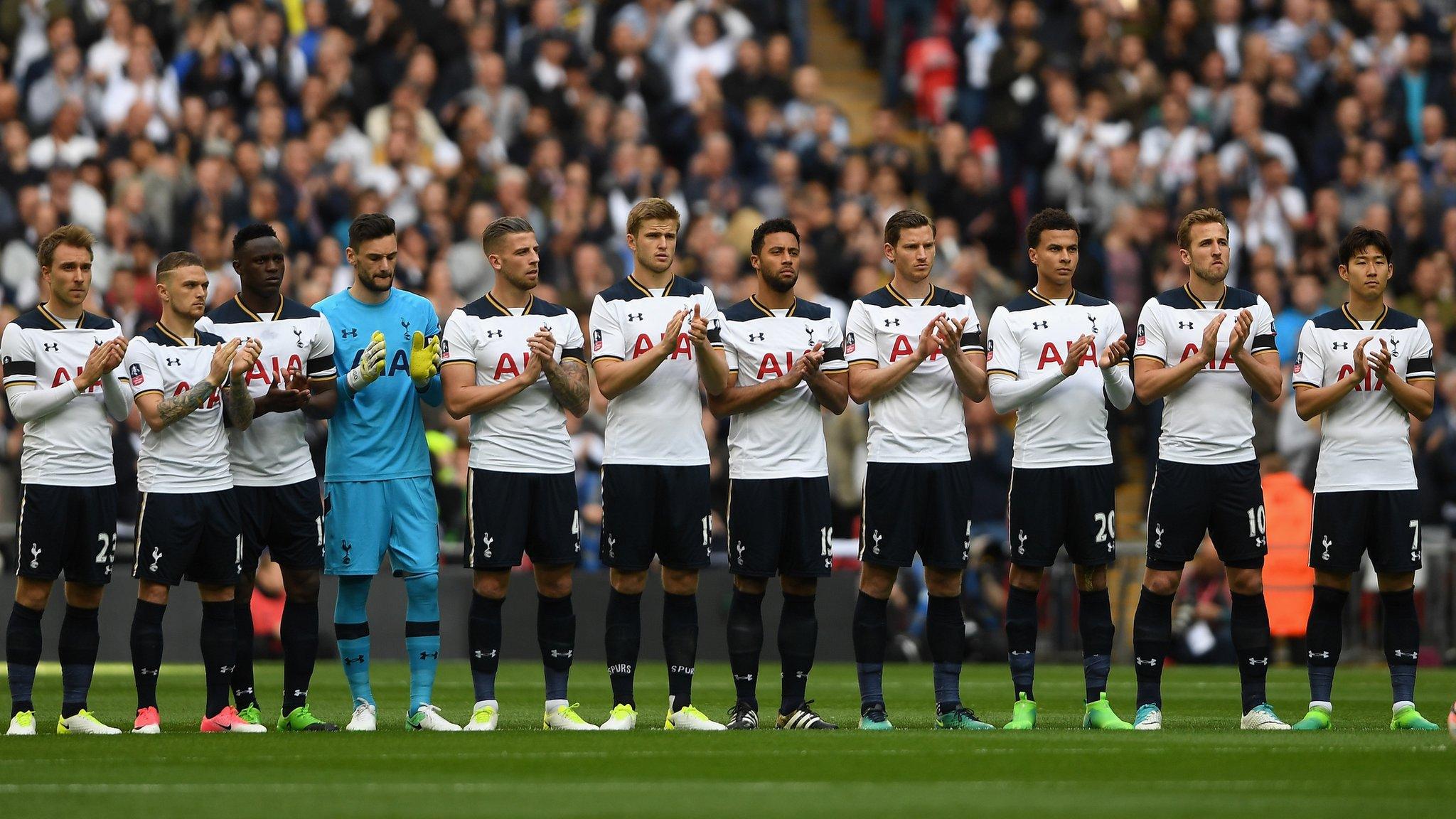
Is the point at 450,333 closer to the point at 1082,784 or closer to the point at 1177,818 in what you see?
the point at 1082,784

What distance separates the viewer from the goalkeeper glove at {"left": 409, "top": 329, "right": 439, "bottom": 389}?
12.3 meters

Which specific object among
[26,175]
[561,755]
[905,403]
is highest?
[26,175]

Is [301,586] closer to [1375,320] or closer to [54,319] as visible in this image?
[54,319]

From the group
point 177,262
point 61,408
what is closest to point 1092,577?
point 177,262

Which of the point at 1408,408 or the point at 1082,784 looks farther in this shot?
the point at 1408,408

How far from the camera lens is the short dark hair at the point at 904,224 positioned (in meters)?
12.5

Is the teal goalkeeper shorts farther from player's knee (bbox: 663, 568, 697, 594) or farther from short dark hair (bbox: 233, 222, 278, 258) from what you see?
short dark hair (bbox: 233, 222, 278, 258)

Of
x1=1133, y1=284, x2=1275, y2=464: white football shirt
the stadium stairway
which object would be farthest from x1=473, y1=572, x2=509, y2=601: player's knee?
the stadium stairway

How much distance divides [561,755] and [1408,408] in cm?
546

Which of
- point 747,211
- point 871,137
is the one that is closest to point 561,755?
point 747,211

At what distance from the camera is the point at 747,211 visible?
23734mm

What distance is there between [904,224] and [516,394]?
244 cm

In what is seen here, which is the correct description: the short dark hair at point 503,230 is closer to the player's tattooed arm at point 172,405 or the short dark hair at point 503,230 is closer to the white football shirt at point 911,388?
the player's tattooed arm at point 172,405

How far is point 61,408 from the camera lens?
12.1 metres
